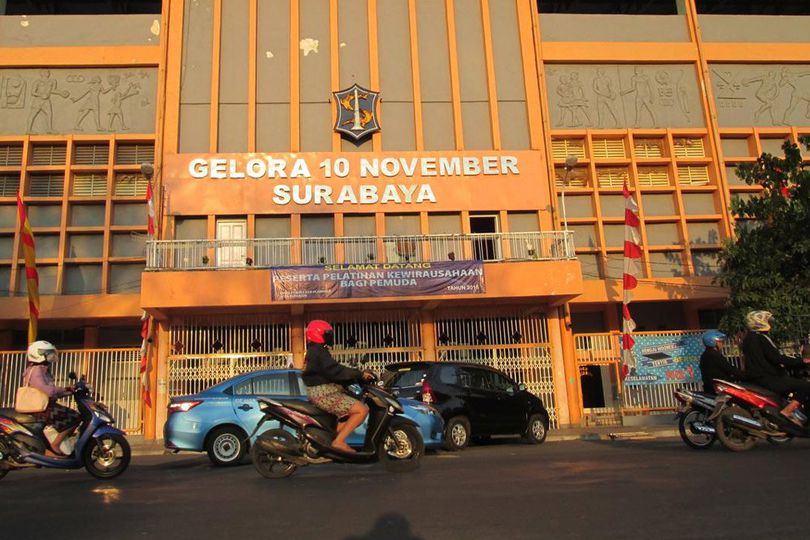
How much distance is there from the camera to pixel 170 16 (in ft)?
65.0

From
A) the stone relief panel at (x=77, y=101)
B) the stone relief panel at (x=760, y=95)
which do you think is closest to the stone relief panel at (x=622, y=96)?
the stone relief panel at (x=760, y=95)

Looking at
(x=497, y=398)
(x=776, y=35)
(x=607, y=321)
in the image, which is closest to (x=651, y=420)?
(x=607, y=321)

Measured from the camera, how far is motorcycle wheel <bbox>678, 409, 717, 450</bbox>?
8.97 m

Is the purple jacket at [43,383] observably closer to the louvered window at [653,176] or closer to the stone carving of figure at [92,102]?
the stone carving of figure at [92,102]

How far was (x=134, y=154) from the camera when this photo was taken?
19641mm

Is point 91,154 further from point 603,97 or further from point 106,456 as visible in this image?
point 603,97

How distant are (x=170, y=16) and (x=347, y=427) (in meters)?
17.0

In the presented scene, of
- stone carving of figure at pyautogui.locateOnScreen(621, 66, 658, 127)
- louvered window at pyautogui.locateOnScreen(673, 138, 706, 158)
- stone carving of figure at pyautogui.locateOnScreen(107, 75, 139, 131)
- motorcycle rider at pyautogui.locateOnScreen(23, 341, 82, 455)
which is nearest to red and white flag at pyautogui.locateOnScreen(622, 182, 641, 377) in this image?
louvered window at pyautogui.locateOnScreen(673, 138, 706, 158)

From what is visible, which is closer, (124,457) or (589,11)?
(124,457)

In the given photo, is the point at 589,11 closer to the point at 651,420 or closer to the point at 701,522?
the point at 651,420

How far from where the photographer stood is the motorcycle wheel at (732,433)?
8336mm

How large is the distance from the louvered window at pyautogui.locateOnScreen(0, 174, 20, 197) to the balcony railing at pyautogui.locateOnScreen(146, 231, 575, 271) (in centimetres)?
584

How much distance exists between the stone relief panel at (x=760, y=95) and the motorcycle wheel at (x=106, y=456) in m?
19.9

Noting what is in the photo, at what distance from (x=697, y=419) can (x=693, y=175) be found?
13.7m
